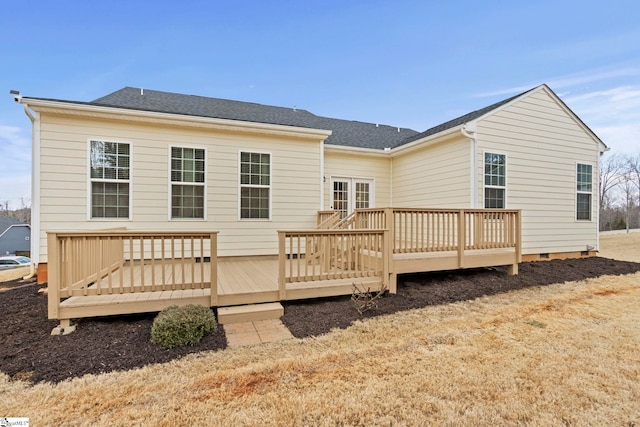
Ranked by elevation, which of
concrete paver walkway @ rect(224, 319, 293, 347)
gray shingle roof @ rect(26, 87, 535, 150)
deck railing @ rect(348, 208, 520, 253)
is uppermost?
gray shingle roof @ rect(26, 87, 535, 150)

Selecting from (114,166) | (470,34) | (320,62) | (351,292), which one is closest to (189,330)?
(351,292)

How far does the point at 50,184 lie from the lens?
19.2 feet

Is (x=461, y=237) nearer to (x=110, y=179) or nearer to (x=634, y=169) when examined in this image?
(x=110, y=179)

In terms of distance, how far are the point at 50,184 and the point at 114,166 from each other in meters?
1.14

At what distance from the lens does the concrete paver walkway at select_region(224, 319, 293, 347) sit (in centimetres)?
343

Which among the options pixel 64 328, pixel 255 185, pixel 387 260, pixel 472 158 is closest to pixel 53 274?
pixel 64 328

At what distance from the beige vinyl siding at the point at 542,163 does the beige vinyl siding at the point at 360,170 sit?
114 inches

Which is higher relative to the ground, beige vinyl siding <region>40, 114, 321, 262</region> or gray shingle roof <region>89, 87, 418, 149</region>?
gray shingle roof <region>89, 87, 418, 149</region>

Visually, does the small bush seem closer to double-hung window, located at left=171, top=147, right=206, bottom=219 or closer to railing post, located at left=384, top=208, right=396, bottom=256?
railing post, located at left=384, top=208, right=396, bottom=256

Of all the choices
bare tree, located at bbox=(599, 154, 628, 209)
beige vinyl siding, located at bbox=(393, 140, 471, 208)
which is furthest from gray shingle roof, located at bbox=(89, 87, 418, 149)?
bare tree, located at bbox=(599, 154, 628, 209)

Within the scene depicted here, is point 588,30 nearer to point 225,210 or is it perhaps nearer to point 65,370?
point 225,210

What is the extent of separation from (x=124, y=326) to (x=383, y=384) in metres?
3.19

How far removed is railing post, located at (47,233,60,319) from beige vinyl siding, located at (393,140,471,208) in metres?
7.57

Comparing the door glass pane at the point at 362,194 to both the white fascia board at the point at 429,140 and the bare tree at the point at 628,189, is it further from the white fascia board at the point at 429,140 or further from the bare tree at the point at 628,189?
the bare tree at the point at 628,189
